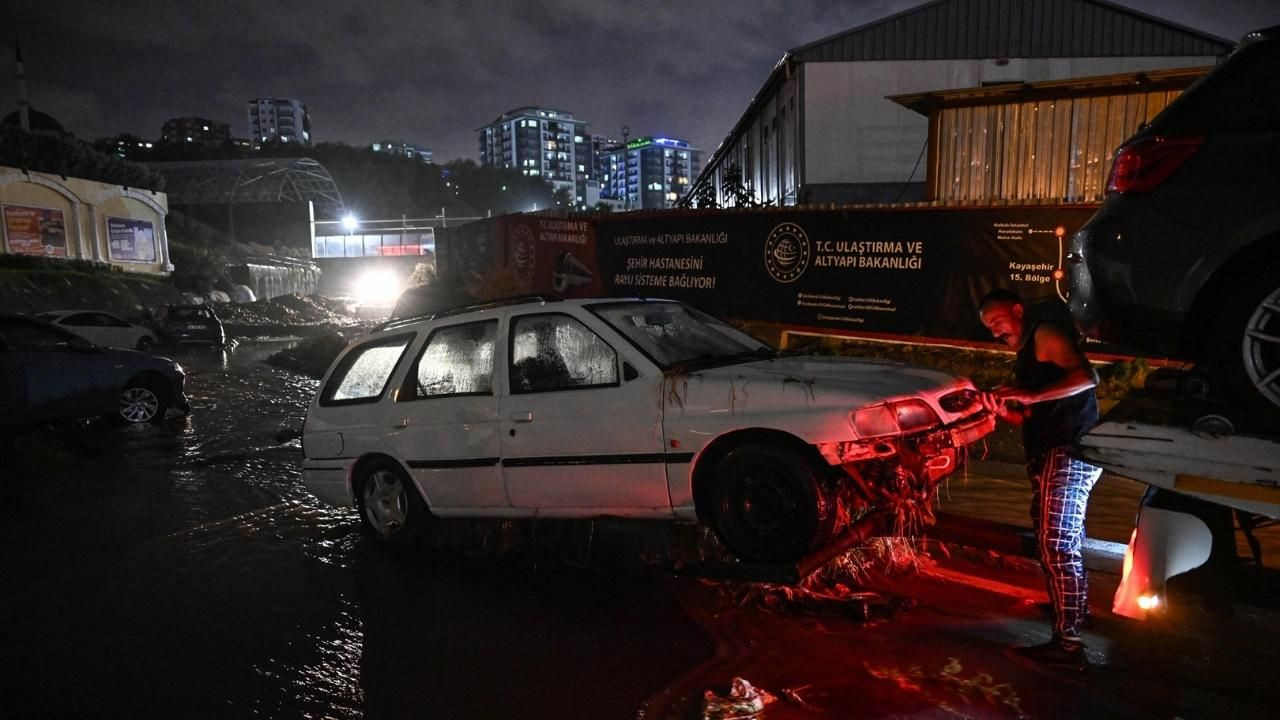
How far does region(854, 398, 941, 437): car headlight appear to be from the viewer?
12.3 ft

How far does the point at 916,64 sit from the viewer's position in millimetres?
16812

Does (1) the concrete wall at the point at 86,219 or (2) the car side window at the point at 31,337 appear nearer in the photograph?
(2) the car side window at the point at 31,337

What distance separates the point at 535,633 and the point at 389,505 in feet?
6.55

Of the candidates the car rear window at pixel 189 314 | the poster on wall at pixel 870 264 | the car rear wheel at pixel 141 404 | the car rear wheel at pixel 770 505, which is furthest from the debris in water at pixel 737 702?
the car rear window at pixel 189 314

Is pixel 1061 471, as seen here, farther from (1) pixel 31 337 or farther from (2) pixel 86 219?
(2) pixel 86 219

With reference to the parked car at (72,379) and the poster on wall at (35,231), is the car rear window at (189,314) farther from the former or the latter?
the poster on wall at (35,231)

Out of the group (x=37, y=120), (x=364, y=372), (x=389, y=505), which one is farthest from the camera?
(x=37, y=120)

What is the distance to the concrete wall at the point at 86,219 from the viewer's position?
102 ft

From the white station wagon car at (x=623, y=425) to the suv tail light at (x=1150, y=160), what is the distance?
1312 millimetres

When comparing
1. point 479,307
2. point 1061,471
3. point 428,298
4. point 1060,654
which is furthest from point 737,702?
point 428,298

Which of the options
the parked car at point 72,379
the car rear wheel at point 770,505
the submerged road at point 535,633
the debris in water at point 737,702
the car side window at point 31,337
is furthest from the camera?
the car side window at point 31,337

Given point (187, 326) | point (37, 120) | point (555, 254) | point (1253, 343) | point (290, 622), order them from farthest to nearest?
1. point (37, 120)
2. point (187, 326)
3. point (555, 254)
4. point (290, 622)
5. point (1253, 343)

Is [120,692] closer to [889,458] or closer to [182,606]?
[182,606]

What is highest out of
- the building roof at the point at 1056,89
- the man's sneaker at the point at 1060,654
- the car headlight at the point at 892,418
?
the building roof at the point at 1056,89
